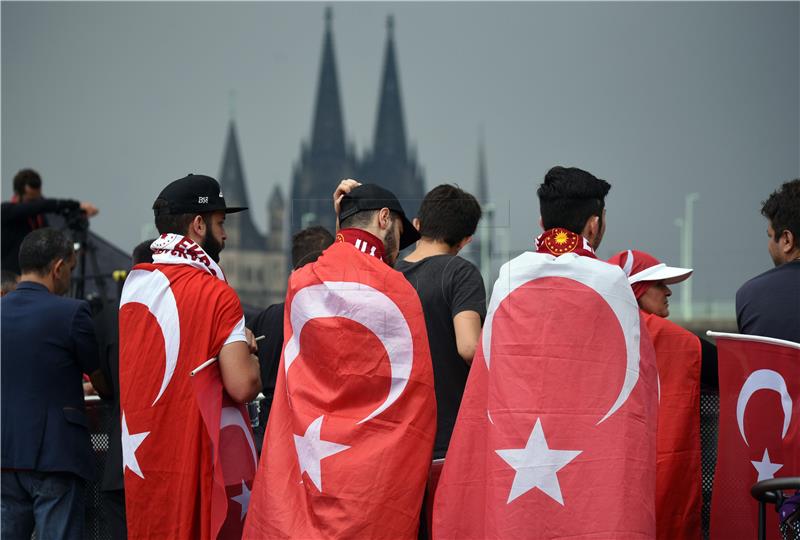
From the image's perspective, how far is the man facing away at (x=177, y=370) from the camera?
14.3 feet

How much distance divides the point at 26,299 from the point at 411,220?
1.62 metres

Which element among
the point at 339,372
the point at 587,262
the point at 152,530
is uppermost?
the point at 587,262

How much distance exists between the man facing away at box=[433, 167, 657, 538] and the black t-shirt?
45 centimetres

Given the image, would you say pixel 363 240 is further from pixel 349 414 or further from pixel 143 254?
pixel 143 254

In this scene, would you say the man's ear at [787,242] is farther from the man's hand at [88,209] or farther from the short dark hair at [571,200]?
the man's hand at [88,209]

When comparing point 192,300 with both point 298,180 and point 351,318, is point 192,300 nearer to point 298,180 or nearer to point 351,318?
point 351,318

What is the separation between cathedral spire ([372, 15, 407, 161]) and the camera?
123 m

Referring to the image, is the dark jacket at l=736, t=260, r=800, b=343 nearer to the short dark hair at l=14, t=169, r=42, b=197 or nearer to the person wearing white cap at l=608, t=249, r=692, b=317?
the person wearing white cap at l=608, t=249, r=692, b=317

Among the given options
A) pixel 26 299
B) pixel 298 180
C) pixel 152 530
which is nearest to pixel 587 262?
pixel 152 530

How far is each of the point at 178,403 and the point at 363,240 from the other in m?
0.90

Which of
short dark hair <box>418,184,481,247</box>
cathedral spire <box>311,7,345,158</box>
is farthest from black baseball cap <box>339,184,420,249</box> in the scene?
cathedral spire <box>311,7,345,158</box>

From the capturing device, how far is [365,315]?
4035mm

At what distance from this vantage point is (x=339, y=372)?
400cm

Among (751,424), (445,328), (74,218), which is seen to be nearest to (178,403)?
(445,328)
